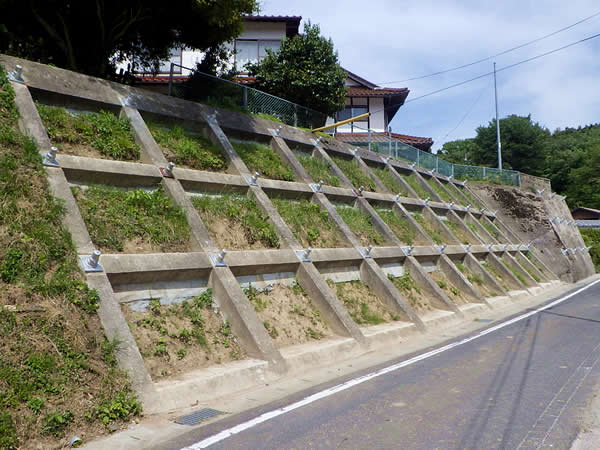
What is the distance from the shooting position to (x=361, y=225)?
1417 cm

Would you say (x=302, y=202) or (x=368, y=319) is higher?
(x=302, y=202)

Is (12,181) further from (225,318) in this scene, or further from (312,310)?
(312,310)

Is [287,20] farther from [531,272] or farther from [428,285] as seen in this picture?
[428,285]

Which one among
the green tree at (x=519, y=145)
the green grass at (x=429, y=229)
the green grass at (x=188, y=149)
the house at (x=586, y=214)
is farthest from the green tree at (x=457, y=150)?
the green grass at (x=188, y=149)

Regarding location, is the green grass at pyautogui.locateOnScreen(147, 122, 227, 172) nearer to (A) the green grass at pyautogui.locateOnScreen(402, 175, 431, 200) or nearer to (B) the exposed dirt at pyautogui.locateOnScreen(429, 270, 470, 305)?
(B) the exposed dirt at pyautogui.locateOnScreen(429, 270, 470, 305)

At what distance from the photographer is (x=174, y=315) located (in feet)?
24.0

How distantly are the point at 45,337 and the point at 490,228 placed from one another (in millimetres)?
23136

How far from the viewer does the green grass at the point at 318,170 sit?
14720 mm

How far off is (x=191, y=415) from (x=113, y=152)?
567cm

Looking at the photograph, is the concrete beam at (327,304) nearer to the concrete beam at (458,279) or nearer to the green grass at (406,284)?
the green grass at (406,284)

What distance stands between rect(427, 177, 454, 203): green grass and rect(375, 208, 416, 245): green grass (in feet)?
23.4

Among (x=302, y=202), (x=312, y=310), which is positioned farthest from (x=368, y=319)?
(x=302, y=202)

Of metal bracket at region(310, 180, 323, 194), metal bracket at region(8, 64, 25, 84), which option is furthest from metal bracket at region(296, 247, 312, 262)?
metal bracket at region(8, 64, 25, 84)

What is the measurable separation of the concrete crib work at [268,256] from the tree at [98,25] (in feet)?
8.81
